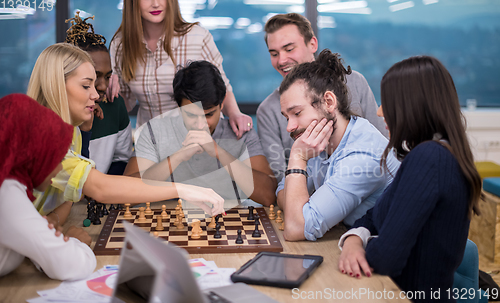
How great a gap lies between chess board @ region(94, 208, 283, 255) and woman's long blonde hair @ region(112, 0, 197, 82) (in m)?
1.03

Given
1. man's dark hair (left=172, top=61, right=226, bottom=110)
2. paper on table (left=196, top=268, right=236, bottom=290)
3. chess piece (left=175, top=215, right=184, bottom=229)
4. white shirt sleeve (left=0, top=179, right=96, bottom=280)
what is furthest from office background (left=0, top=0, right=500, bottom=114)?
white shirt sleeve (left=0, top=179, right=96, bottom=280)

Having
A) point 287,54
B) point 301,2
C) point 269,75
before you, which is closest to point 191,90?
point 287,54

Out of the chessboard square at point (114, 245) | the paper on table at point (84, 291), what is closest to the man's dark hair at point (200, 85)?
the chessboard square at point (114, 245)

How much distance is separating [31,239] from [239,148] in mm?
1399

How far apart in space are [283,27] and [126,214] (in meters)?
1.52

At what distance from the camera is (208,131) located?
2.26m

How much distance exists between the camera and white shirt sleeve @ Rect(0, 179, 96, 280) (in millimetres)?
1095

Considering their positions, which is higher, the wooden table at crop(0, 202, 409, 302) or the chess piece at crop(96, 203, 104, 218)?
the wooden table at crop(0, 202, 409, 302)

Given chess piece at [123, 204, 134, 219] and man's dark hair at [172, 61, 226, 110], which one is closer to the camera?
chess piece at [123, 204, 134, 219]

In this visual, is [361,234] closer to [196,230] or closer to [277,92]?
[196,230]

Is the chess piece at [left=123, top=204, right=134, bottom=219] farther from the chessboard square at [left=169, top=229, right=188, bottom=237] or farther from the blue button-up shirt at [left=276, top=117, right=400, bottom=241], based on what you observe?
the blue button-up shirt at [left=276, top=117, right=400, bottom=241]

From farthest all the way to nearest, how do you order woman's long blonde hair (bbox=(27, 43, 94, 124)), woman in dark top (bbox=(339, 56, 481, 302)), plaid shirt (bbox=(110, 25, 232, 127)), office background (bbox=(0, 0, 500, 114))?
office background (bbox=(0, 0, 500, 114)) → plaid shirt (bbox=(110, 25, 232, 127)) → woman's long blonde hair (bbox=(27, 43, 94, 124)) → woman in dark top (bbox=(339, 56, 481, 302))

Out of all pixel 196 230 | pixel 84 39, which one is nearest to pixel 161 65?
pixel 84 39

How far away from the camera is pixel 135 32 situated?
98.6 inches
